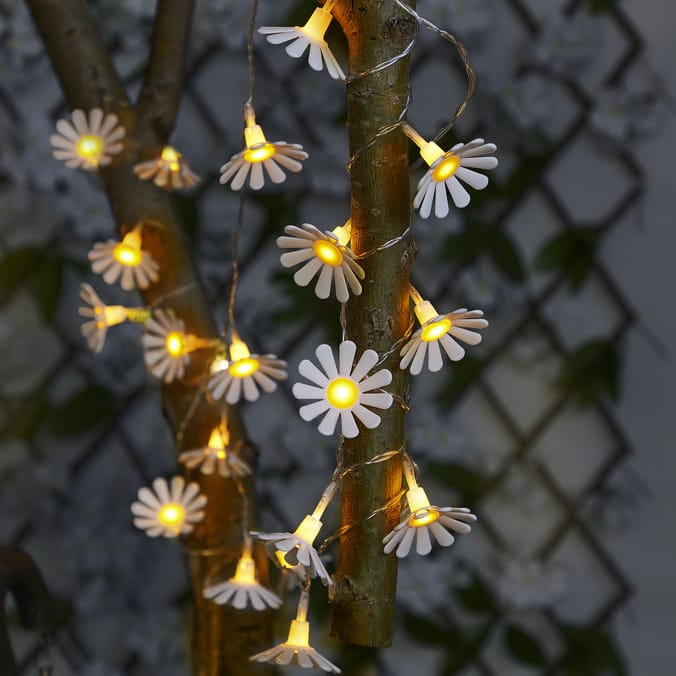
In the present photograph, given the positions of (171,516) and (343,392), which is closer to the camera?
(343,392)

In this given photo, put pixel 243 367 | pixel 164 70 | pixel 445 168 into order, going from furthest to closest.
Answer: pixel 164 70 → pixel 243 367 → pixel 445 168

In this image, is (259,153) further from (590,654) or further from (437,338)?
(590,654)

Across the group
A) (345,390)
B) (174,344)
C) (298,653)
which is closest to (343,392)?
(345,390)

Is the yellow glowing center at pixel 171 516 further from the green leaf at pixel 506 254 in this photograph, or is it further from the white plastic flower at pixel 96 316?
the green leaf at pixel 506 254

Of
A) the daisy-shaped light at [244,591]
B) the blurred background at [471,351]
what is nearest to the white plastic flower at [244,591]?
the daisy-shaped light at [244,591]

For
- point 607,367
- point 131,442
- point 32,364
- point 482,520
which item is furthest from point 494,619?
point 32,364

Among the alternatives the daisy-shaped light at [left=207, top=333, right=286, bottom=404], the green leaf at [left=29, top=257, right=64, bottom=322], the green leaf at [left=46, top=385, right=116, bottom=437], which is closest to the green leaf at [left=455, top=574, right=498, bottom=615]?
the green leaf at [left=46, top=385, right=116, bottom=437]

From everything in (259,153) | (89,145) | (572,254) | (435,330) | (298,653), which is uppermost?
(572,254)
